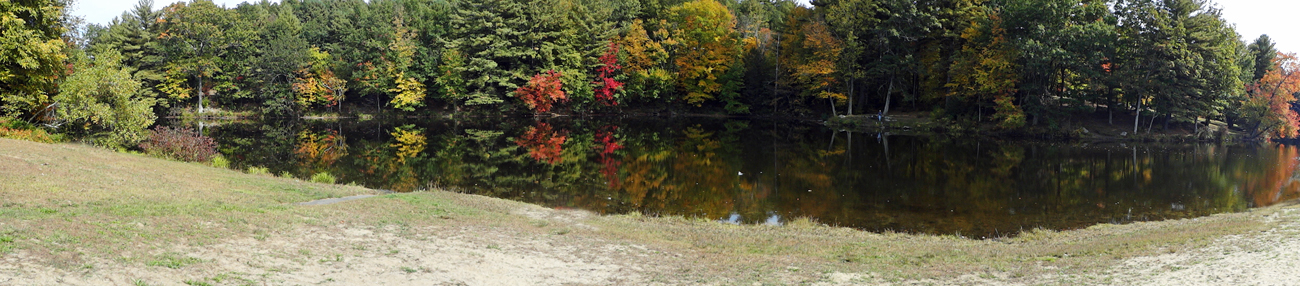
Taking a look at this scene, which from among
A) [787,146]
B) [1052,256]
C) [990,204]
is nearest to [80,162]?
[1052,256]

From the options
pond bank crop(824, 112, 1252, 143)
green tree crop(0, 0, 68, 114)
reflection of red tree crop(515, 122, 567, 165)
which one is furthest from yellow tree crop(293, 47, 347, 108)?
pond bank crop(824, 112, 1252, 143)

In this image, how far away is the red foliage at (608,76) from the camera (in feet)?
204

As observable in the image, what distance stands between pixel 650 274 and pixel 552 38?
52.9m

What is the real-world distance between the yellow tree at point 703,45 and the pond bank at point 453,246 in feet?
158

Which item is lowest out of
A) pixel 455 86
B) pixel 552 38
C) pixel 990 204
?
pixel 990 204

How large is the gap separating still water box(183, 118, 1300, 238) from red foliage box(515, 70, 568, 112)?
14348 millimetres

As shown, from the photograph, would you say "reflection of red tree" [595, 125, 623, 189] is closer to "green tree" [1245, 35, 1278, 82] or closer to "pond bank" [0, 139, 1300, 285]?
"pond bank" [0, 139, 1300, 285]

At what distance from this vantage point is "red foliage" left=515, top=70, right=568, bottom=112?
2283 inches

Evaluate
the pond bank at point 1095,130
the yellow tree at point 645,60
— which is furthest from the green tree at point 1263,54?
the yellow tree at point 645,60

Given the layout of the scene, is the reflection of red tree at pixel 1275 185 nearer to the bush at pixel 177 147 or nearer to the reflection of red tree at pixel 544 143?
the reflection of red tree at pixel 544 143

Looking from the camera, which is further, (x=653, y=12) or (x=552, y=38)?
(x=653, y=12)

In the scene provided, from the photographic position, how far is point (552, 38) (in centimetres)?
6066

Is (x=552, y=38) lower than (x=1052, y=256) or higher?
higher

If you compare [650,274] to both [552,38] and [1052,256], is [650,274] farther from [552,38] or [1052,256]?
[552,38]
